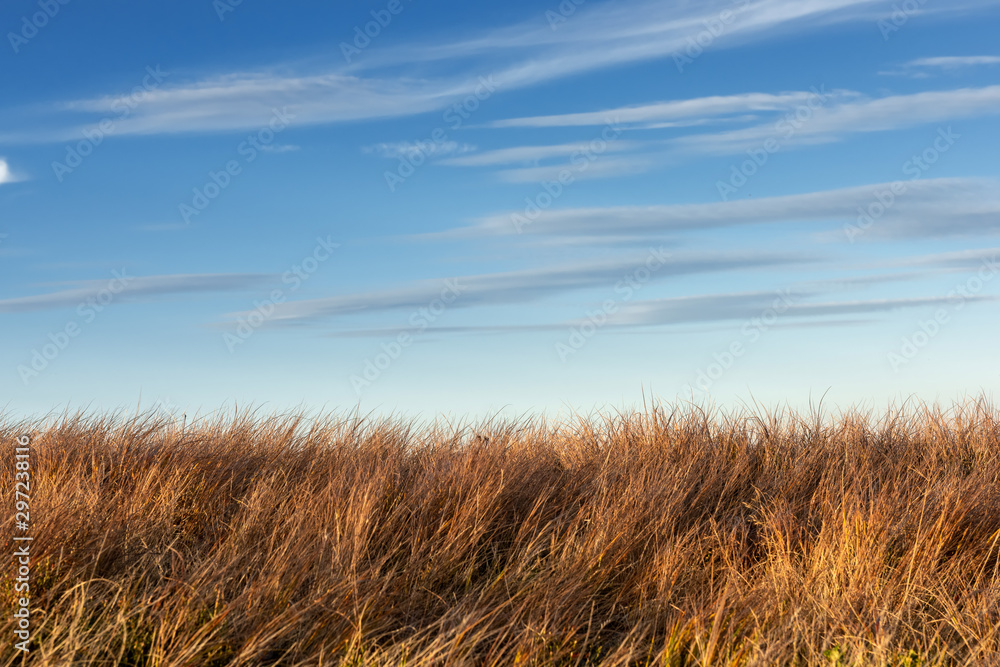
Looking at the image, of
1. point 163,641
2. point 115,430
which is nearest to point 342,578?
point 163,641

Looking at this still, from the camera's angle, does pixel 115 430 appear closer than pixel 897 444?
Yes

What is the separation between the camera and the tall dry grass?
12.8ft

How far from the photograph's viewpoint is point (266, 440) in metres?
7.17

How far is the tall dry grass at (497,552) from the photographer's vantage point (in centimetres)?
390

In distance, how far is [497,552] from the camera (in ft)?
17.2

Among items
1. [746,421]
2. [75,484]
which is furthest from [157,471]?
[746,421]

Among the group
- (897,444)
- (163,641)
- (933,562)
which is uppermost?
(897,444)

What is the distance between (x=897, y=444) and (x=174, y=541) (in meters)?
6.48

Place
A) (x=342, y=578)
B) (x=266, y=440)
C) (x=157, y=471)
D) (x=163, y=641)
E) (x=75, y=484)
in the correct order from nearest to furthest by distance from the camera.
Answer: (x=163, y=641) < (x=342, y=578) < (x=75, y=484) < (x=157, y=471) < (x=266, y=440)

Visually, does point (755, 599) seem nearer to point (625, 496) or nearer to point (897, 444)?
point (625, 496)

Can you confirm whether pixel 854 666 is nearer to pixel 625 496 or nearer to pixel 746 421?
pixel 625 496

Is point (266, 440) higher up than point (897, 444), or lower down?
lower down

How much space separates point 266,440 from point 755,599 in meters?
4.38

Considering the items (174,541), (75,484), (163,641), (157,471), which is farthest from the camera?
(157,471)
